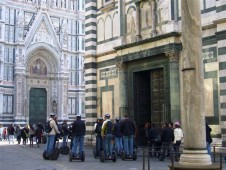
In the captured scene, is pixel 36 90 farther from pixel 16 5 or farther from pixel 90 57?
pixel 90 57

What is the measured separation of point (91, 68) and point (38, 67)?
86.6ft

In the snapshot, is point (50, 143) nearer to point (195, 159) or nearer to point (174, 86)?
point (174, 86)

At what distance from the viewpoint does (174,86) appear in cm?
1812

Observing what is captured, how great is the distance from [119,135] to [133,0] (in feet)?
27.8

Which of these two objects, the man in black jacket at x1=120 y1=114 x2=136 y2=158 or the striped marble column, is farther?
the striped marble column

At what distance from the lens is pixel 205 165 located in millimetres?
7559

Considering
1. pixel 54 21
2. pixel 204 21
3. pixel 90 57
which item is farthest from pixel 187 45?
pixel 54 21

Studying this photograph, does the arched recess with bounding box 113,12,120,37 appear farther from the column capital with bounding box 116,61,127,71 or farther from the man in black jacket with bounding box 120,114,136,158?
the man in black jacket with bounding box 120,114,136,158

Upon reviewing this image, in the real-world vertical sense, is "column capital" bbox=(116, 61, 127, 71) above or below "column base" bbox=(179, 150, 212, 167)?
above

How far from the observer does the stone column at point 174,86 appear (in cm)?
1791

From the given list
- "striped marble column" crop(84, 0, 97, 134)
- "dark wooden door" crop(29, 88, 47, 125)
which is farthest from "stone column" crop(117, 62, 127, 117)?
"dark wooden door" crop(29, 88, 47, 125)

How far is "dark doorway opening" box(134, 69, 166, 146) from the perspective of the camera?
1980cm

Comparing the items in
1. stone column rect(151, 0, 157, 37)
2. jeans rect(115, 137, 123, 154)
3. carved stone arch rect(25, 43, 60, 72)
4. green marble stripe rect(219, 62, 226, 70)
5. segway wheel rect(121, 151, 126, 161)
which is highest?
carved stone arch rect(25, 43, 60, 72)

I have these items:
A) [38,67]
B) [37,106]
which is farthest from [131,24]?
[38,67]
